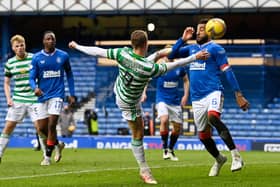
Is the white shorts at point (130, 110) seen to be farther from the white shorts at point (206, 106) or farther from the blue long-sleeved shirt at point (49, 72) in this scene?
the blue long-sleeved shirt at point (49, 72)

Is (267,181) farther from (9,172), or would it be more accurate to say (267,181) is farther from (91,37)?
(91,37)

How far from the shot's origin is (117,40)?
44.2 metres

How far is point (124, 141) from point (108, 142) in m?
0.68

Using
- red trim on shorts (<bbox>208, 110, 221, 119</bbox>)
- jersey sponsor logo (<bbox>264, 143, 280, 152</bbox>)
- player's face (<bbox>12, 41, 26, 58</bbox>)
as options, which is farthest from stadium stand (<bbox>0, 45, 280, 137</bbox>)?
red trim on shorts (<bbox>208, 110, 221, 119</bbox>)

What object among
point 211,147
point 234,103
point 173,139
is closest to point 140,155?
point 211,147

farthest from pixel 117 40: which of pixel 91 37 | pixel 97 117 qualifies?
pixel 97 117

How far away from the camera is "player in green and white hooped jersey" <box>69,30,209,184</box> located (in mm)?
11570

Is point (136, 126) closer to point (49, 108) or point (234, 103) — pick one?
point (49, 108)

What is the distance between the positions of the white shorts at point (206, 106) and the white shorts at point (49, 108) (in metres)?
3.34

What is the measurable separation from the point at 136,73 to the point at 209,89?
1.87 m

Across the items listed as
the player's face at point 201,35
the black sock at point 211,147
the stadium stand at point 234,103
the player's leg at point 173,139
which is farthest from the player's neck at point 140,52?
the stadium stand at point 234,103

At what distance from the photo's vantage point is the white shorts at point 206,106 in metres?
13.1

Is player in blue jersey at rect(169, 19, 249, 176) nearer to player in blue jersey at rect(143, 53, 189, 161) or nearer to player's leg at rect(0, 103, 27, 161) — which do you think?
player's leg at rect(0, 103, 27, 161)

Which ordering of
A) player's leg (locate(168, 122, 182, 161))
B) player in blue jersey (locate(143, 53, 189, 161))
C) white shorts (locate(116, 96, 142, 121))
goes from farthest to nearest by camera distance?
player in blue jersey (locate(143, 53, 189, 161)) < player's leg (locate(168, 122, 182, 161)) < white shorts (locate(116, 96, 142, 121))
